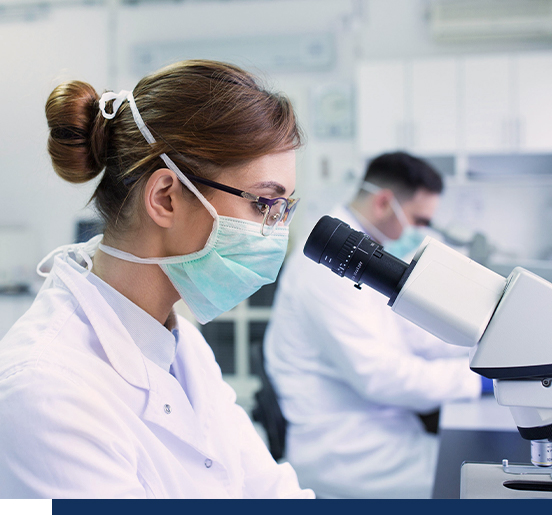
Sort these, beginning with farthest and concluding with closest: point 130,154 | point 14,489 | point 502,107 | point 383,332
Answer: point 502,107, point 383,332, point 130,154, point 14,489

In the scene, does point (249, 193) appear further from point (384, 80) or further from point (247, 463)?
point (384, 80)

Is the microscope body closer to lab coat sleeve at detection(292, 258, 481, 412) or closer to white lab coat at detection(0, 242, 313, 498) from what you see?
white lab coat at detection(0, 242, 313, 498)

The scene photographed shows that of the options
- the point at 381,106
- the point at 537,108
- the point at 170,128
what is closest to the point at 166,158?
the point at 170,128

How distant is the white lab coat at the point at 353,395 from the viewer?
1.63 m

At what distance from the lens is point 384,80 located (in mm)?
3412

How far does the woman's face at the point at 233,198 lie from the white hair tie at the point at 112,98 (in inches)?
7.7

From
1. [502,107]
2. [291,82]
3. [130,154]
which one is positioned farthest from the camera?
[291,82]

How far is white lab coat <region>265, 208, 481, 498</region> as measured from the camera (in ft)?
5.34

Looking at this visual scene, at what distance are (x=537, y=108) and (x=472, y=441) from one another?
2.65m

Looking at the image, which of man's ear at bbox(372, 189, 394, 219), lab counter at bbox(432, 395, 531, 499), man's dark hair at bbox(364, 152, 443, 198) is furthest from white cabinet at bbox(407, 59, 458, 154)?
lab counter at bbox(432, 395, 531, 499)

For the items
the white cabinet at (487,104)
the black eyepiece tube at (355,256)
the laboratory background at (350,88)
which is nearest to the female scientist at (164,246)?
the black eyepiece tube at (355,256)

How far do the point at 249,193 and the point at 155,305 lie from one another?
248mm


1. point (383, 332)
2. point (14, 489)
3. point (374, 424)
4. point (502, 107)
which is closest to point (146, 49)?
point (502, 107)

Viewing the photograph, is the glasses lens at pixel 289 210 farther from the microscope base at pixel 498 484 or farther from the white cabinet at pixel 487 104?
the white cabinet at pixel 487 104
